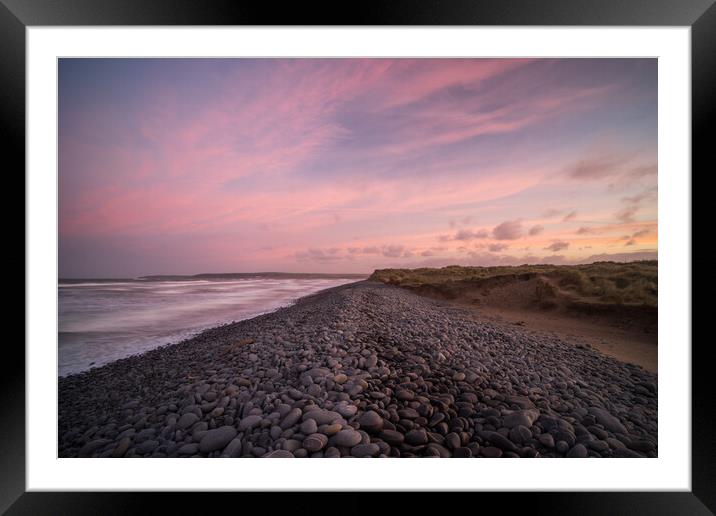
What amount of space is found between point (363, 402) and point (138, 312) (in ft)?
17.4

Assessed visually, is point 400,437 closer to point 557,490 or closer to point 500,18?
point 557,490

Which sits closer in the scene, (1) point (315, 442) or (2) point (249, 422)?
(1) point (315, 442)

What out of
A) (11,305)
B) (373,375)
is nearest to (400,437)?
(373,375)

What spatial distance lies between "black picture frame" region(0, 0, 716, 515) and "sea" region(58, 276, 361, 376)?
68cm

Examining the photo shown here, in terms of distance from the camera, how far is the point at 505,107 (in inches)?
101

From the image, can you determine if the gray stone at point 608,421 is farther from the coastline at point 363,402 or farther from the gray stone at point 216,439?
the gray stone at point 216,439

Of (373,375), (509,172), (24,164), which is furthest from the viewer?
(509,172)

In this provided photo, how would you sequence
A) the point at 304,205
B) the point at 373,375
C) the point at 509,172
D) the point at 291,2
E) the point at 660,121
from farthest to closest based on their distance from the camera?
Result: the point at 304,205 → the point at 509,172 → the point at 373,375 → the point at 660,121 → the point at 291,2

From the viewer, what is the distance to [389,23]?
4.25 ft

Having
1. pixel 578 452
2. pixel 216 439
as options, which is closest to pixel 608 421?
pixel 578 452

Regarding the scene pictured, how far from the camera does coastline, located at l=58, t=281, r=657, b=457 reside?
1.43 m

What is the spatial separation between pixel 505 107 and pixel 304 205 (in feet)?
7.75

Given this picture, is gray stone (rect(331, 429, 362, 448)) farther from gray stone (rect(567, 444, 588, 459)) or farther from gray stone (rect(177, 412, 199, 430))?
gray stone (rect(567, 444, 588, 459))

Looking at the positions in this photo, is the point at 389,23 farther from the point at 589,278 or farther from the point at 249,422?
the point at 589,278
